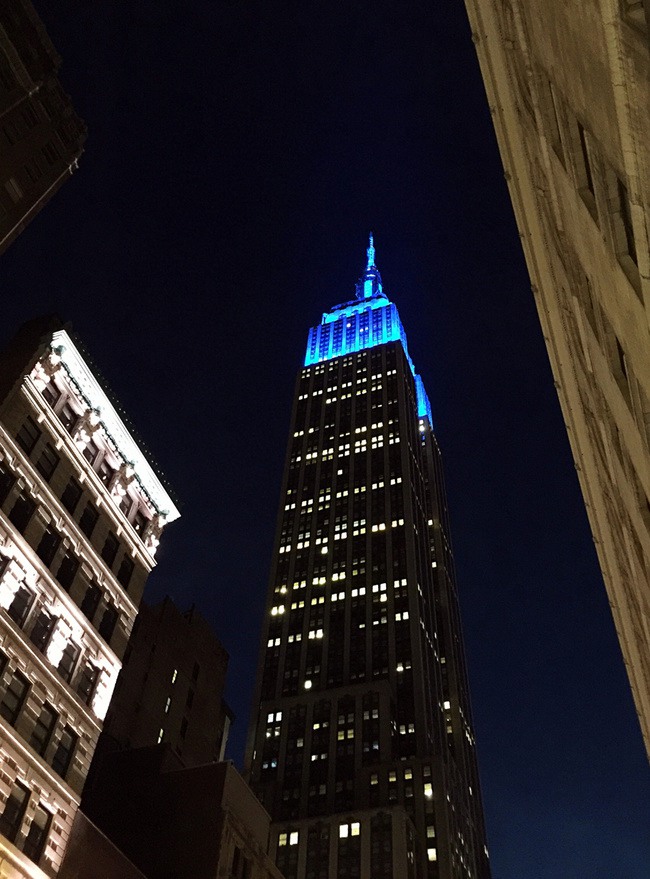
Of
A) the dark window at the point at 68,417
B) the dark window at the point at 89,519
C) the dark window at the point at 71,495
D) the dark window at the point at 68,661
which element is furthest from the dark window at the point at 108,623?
the dark window at the point at 68,417

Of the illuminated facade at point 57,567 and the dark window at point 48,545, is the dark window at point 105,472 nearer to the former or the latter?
the illuminated facade at point 57,567

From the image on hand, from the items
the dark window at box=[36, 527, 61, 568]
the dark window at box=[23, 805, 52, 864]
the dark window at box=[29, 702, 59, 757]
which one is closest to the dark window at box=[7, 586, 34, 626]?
the dark window at box=[36, 527, 61, 568]

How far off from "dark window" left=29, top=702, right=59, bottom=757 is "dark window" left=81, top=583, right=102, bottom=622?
6.44m

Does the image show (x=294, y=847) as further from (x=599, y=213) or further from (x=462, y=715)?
(x=599, y=213)

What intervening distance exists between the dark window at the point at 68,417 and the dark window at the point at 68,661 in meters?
13.2

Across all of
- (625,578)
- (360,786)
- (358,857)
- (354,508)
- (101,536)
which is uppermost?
(354,508)

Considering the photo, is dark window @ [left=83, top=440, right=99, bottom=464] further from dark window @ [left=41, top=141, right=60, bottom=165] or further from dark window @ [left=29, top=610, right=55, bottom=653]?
dark window @ [left=41, top=141, right=60, bottom=165]

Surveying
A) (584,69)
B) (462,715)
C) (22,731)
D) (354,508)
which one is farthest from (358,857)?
(584,69)

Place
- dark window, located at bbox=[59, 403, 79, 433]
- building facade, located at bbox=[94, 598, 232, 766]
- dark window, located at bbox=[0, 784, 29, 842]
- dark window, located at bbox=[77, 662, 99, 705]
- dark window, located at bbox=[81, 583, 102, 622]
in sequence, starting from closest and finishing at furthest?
1. dark window, located at bbox=[0, 784, 29, 842]
2. dark window, located at bbox=[77, 662, 99, 705]
3. dark window, located at bbox=[81, 583, 102, 622]
4. dark window, located at bbox=[59, 403, 79, 433]
5. building facade, located at bbox=[94, 598, 232, 766]

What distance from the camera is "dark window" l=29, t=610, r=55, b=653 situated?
124 ft

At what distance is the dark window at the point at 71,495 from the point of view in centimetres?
4375

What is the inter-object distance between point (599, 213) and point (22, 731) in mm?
33724

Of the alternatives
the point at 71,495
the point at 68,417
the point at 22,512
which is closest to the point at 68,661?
the point at 22,512

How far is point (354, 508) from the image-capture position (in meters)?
163
